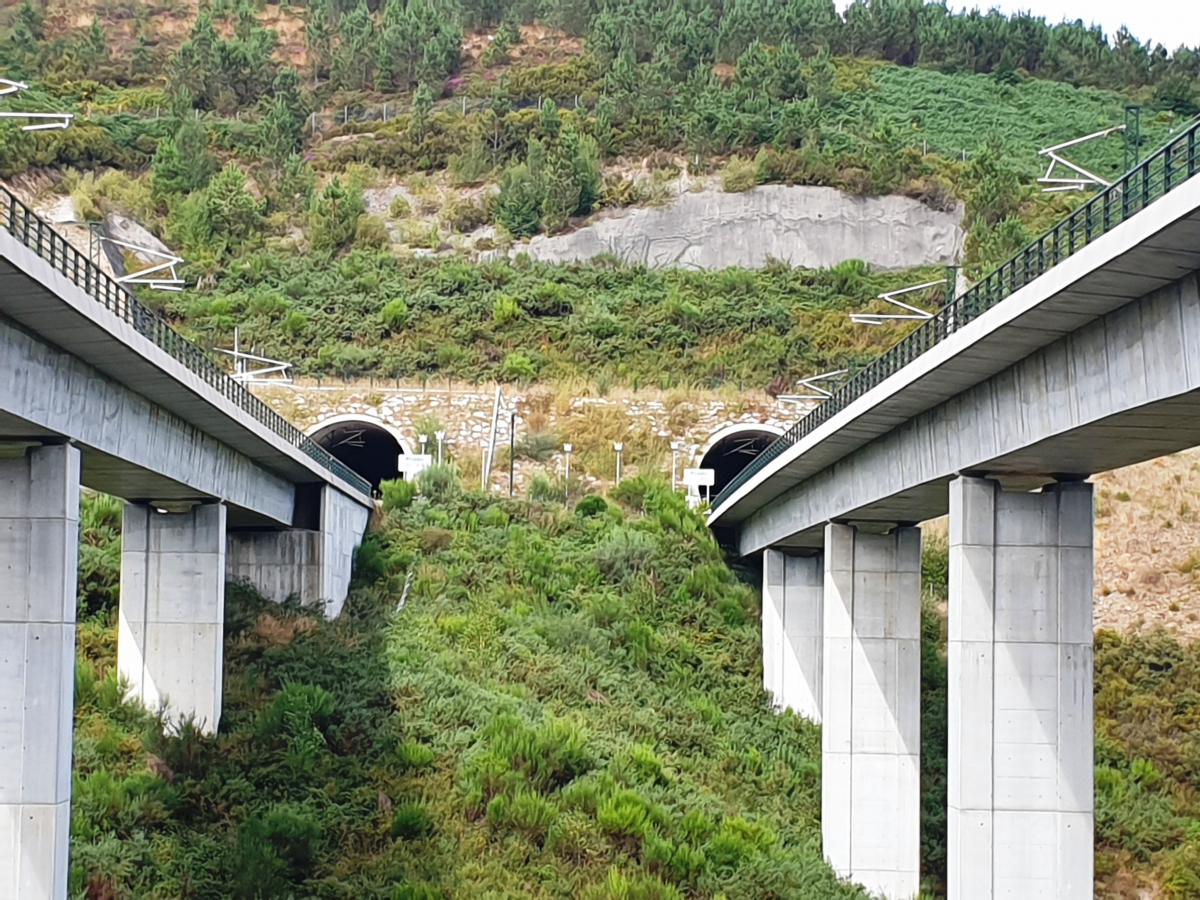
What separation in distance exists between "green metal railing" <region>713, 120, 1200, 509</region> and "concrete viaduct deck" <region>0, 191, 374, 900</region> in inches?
413

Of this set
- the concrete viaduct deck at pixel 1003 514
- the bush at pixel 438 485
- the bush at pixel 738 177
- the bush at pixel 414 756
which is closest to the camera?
the concrete viaduct deck at pixel 1003 514

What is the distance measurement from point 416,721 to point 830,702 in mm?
7777

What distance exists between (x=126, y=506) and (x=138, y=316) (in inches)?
→ 318

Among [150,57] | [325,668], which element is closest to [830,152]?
[150,57]

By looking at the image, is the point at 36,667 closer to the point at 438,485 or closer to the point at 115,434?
the point at 115,434

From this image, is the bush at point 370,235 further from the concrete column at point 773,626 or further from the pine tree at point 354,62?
the concrete column at point 773,626

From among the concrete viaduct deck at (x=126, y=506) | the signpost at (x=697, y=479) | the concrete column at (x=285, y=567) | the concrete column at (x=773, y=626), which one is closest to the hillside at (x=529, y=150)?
the signpost at (x=697, y=479)

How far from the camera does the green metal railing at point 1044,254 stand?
48.8ft

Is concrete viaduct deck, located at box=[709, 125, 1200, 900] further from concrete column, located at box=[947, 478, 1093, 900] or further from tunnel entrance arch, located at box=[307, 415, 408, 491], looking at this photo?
tunnel entrance arch, located at box=[307, 415, 408, 491]

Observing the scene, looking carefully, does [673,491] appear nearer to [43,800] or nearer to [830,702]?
[830,702]

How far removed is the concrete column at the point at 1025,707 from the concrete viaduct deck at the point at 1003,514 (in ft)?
0.08

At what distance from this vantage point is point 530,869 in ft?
88.4

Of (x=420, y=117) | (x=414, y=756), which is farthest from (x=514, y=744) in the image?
(x=420, y=117)

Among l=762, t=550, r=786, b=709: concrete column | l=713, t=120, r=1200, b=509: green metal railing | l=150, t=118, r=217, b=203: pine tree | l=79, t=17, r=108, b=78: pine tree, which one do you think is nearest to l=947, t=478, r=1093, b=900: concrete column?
l=713, t=120, r=1200, b=509: green metal railing
